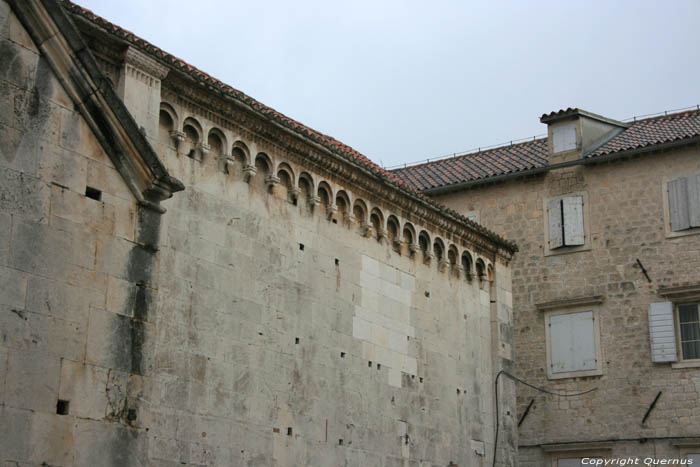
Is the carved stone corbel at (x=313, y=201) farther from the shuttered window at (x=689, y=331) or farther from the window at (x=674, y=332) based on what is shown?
the shuttered window at (x=689, y=331)

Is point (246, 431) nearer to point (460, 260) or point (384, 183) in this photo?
point (384, 183)

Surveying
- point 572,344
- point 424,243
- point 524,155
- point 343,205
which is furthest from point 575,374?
point 343,205

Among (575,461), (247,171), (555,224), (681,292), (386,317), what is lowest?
(575,461)

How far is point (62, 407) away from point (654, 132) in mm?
18958

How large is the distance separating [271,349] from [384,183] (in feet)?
13.6

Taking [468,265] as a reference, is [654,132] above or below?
above

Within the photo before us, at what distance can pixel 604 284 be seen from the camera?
2300cm

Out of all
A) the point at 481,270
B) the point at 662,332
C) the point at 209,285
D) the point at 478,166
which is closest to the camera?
the point at 209,285

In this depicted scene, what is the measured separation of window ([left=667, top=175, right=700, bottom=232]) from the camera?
22156 mm

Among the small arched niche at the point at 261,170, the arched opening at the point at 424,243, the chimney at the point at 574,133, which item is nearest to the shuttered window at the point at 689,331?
the chimney at the point at 574,133

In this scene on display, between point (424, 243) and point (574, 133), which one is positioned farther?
point (574, 133)

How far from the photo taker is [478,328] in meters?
19.2

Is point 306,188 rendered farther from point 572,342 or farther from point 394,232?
point 572,342

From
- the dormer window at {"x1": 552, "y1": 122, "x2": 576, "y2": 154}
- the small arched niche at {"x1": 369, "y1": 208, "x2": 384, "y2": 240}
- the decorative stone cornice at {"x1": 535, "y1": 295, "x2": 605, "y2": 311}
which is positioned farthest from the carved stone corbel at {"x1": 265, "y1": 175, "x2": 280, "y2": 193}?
the dormer window at {"x1": 552, "y1": 122, "x2": 576, "y2": 154}
